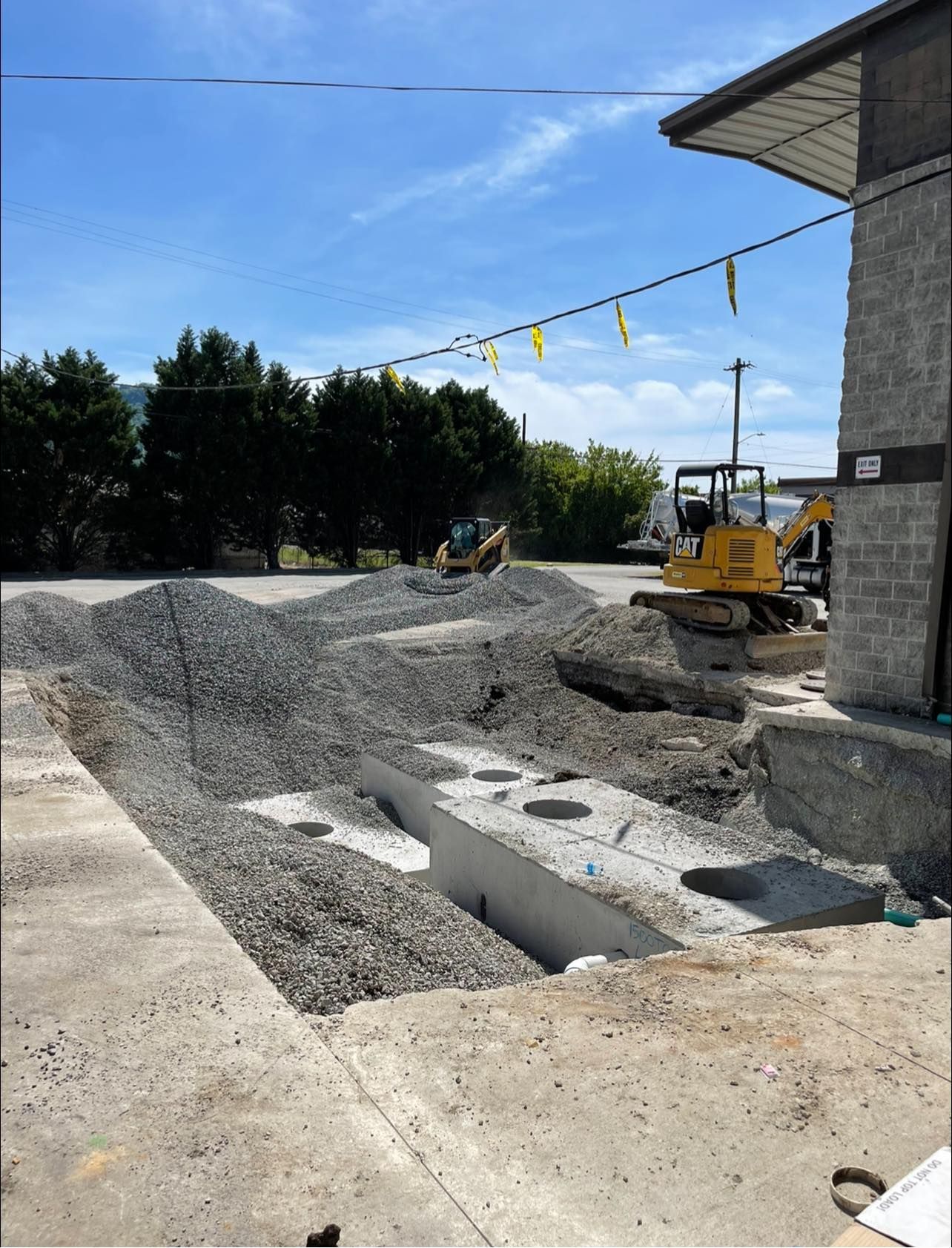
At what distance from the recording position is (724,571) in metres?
10.1

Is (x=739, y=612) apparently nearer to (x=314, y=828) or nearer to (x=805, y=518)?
(x=314, y=828)

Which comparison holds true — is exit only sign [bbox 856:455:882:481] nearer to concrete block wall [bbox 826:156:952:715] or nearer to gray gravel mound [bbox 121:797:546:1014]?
concrete block wall [bbox 826:156:952:715]

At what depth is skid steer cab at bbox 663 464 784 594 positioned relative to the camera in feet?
33.2

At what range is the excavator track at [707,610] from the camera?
1001 centimetres

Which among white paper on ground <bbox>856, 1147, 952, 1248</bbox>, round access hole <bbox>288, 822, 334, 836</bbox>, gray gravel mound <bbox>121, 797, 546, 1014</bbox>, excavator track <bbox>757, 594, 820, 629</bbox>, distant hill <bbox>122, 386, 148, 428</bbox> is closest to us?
white paper on ground <bbox>856, 1147, 952, 1248</bbox>

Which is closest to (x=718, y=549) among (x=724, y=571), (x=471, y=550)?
(x=724, y=571)

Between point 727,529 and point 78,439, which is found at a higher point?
point 78,439

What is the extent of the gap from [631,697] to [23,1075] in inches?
335

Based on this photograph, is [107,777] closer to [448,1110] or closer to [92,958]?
[92,958]

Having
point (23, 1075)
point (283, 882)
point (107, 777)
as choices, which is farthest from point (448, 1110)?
point (107, 777)

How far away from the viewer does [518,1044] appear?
3082mm

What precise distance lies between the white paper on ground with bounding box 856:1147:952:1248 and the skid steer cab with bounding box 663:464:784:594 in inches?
326

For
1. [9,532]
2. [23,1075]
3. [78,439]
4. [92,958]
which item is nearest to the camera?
[23,1075]

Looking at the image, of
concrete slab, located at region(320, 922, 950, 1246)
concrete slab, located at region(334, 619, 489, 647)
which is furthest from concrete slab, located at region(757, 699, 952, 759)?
concrete slab, located at region(334, 619, 489, 647)
